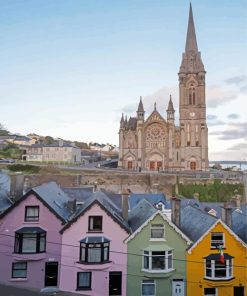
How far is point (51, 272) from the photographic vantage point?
2011 centimetres

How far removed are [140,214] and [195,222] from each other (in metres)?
3.45

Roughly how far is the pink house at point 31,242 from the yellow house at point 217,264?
7.76 meters

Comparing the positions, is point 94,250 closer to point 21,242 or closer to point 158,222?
point 158,222

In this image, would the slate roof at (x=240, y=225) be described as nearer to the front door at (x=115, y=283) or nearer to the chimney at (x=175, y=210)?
the chimney at (x=175, y=210)

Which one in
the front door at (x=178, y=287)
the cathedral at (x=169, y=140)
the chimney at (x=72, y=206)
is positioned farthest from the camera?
the cathedral at (x=169, y=140)

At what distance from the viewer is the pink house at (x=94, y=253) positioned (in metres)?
19.5

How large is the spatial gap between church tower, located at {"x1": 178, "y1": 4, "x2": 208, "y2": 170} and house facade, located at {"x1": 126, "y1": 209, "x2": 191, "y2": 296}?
62174mm

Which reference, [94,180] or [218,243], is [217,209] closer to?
[218,243]

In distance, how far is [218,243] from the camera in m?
19.8

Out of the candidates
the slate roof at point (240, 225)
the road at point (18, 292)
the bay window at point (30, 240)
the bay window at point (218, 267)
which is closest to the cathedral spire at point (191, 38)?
the slate roof at point (240, 225)

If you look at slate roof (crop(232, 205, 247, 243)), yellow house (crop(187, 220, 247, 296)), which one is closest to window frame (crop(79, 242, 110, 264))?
yellow house (crop(187, 220, 247, 296))

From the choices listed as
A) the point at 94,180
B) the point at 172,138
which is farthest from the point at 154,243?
the point at 172,138

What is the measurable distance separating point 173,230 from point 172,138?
6227cm

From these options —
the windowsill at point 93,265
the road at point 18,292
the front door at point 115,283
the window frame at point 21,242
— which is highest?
the window frame at point 21,242
